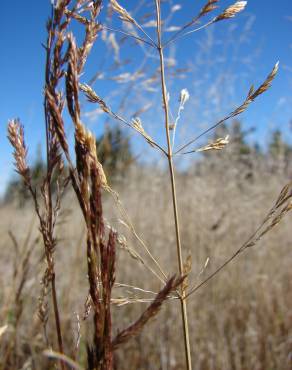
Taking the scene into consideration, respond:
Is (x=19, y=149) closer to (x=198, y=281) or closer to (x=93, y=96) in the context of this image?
(x=93, y=96)

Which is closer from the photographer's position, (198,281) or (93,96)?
(93,96)

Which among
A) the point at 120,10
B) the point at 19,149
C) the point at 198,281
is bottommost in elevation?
the point at 198,281

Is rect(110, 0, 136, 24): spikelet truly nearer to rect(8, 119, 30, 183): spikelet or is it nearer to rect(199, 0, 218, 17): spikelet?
rect(199, 0, 218, 17): spikelet

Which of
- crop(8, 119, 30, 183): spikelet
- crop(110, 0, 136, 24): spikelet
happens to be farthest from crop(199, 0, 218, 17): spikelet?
crop(8, 119, 30, 183): spikelet

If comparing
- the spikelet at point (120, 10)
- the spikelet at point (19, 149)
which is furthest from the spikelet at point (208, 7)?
the spikelet at point (19, 149)

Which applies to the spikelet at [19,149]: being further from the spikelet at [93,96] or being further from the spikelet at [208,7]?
the spikelet at [208,7]

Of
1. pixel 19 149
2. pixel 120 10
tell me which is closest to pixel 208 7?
pixel 120 10

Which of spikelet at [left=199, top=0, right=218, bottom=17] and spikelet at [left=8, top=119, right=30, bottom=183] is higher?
spikelet at [left=199, top=0, right=218, bottom=17]

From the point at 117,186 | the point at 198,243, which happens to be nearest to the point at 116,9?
the point at 198,243

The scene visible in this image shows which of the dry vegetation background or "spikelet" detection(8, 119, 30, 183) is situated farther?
the dry vegetation background
